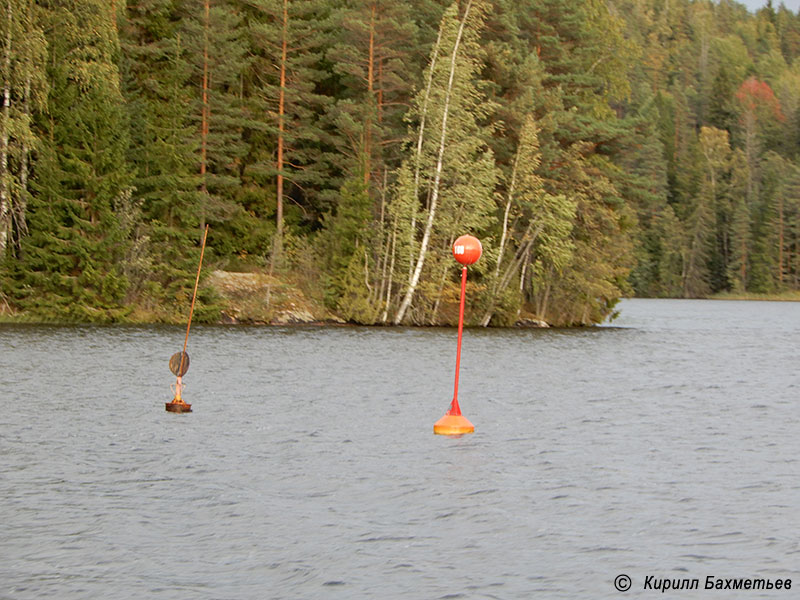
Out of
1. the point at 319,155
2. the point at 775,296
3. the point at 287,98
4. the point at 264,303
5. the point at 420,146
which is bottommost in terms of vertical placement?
the point at 264,303

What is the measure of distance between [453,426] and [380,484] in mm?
4411

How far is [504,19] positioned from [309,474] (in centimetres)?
4311

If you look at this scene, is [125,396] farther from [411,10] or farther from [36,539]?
[411,10]

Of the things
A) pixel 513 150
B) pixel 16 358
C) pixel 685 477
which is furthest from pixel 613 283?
pixel 685 477

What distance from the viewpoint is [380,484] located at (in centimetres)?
1399

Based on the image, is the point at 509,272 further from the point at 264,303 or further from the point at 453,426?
the point at 453,426

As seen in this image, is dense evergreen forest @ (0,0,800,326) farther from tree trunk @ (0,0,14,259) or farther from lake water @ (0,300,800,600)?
lake water @ (0,300,800,600)

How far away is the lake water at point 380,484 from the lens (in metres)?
10.1

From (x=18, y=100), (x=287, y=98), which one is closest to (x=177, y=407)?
(x=18, y=100)

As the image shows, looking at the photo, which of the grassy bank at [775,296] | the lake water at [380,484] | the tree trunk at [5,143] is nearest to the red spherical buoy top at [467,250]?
the lake water at [380,484]

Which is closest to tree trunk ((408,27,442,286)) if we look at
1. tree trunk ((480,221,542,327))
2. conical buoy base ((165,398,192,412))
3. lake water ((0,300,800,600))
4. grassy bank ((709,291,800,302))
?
tree trunk ((480,221,542,327))

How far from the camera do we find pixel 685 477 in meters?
14.9

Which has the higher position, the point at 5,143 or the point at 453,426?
the point at 5,143

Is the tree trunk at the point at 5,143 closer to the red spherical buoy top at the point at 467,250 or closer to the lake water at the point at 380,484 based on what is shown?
the lake water at the point at 380,484
